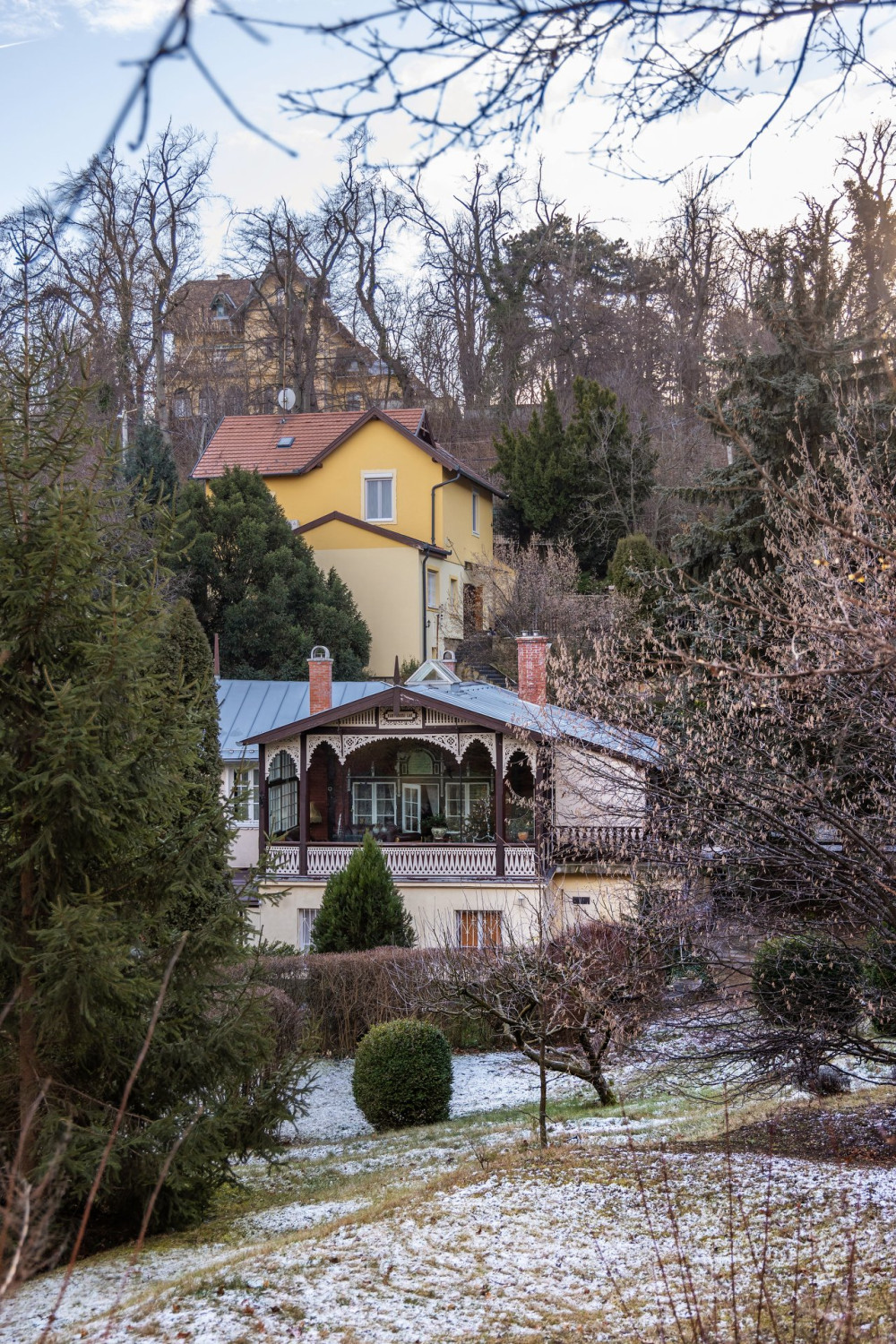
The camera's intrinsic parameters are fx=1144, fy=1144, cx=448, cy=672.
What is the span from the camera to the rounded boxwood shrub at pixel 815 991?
27.1 feet

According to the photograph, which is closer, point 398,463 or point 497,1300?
point 497,1300

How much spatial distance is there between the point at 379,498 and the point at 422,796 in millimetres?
13196

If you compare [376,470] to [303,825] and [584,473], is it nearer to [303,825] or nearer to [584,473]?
[584,473]

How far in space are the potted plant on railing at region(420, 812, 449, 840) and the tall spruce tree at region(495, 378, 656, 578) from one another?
13.0m

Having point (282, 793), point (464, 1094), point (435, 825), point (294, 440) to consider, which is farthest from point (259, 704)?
point (294, 440)

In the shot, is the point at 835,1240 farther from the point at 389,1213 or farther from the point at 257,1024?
the point at 257,1024

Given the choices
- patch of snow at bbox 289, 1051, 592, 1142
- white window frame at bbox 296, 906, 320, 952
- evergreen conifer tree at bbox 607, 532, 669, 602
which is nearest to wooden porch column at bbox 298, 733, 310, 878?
white window frame at bbox 296, 906, 320, 952

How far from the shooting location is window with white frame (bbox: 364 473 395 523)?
108 ft

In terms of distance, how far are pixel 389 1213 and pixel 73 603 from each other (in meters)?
4.75

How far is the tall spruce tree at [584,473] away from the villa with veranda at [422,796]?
37.1ft

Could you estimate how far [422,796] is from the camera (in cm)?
2222

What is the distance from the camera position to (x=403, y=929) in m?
17.8

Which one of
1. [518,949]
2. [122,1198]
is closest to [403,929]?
[518,949]

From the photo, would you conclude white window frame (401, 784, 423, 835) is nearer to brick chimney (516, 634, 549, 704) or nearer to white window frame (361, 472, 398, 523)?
brick chimney (516, 634, 549, 704)
